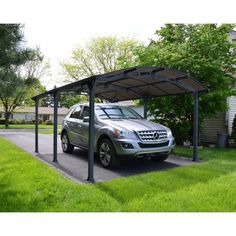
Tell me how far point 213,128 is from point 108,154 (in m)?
8.10

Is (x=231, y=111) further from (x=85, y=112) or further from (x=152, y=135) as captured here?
(x=85, y=112)

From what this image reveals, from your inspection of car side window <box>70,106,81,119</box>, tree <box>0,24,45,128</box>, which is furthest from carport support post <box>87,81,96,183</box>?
car side window <box>70,106,81,119</box>

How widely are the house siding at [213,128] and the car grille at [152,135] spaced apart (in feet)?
21.5

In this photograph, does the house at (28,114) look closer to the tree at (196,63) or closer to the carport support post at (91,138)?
the tree at (196,63)

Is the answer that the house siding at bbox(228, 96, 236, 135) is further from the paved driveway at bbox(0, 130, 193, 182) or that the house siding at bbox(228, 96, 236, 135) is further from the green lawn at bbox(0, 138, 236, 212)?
the green lawn at bbox(0, 138, 236, 212)

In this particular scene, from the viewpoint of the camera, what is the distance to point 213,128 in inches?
535

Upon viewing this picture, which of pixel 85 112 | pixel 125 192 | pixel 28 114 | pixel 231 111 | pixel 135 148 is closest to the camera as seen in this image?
pixel 125 192

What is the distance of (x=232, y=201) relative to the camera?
4.54 meters

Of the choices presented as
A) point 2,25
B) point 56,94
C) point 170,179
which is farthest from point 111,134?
point 2,25

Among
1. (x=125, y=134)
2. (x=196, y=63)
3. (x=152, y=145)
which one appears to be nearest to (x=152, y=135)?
(x=152, y=145)

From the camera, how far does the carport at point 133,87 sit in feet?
20.4

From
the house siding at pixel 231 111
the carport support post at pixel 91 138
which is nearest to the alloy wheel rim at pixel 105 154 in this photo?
the carport support post at pixel 91 138
